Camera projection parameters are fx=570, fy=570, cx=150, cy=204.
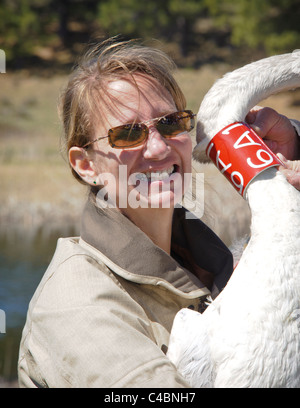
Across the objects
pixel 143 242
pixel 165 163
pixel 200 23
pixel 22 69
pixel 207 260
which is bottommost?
pixel 22 69

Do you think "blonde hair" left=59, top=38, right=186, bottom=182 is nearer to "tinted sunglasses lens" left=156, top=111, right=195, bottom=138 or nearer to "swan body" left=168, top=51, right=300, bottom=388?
"tinted sunglasses lens" left=156, top=111, right=195, bottom=138

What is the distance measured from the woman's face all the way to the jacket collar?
77 millimetres

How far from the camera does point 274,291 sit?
1.23 m

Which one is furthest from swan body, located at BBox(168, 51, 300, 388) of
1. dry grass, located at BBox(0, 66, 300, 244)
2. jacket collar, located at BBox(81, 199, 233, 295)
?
dry grass, located at BBox(0, 66, 300, 244)

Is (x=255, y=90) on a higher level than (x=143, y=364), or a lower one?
higher

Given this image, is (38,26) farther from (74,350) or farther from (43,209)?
(74,350)

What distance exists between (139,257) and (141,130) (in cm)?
32

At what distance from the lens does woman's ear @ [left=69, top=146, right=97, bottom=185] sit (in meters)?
1.56

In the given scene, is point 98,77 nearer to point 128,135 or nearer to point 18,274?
point 128,135

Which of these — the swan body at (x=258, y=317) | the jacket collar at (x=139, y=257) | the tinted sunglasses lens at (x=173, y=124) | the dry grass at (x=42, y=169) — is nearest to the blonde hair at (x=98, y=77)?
the tinted sunglasses lens at (x=173, y=124)

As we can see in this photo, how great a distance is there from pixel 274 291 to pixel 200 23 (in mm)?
29615

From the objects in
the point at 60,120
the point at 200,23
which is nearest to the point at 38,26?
the point at 200,23

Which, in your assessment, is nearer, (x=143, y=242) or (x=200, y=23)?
(x=143, y=242)

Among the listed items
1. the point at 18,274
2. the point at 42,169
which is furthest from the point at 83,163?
the point at 42,169
